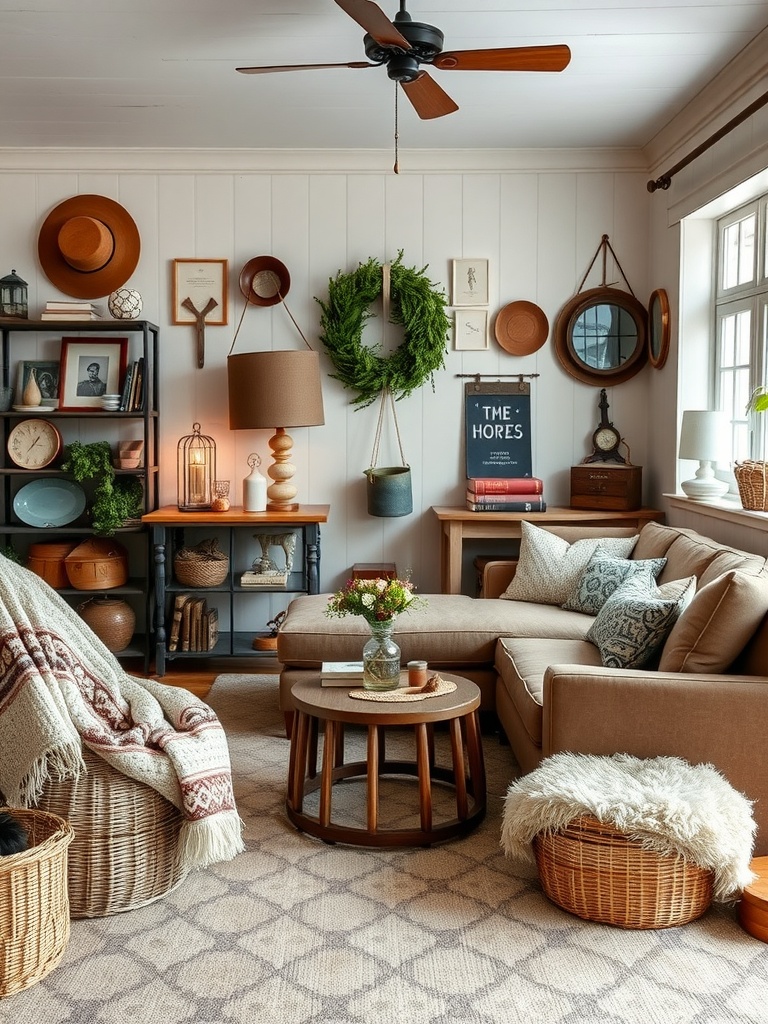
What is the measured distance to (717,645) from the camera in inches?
105

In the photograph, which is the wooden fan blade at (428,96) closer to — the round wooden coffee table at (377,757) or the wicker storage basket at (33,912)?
the round wooden coffee table at (377,757)

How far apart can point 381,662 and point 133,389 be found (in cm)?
245

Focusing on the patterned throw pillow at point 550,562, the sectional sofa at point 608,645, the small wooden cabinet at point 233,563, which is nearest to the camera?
the sectional sofa at point 608,645

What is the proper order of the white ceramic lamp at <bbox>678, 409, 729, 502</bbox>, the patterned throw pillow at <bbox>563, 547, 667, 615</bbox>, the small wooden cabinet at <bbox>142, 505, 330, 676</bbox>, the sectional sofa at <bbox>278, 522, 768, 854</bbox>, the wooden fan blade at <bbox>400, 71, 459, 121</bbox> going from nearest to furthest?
1. the sectional sofa at <bbox>278, 522, 768, 854</bbox>
2. the wooden fan blade at <bbox>400, 71, 459, 121</bbox>
3. the patterned throw pillow at <bbox>563, 547, 667, 615</bbox>
4. the white ceramic lamp at <bbox>678, 409, 729, 502</bbox>
5. the small wooden cabinet at <bbox>142, 505, 330, 676</bbox>

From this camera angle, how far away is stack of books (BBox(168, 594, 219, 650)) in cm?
469

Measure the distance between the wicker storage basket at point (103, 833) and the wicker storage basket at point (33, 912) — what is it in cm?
18

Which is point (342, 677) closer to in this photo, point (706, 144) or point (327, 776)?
point (327, 776)

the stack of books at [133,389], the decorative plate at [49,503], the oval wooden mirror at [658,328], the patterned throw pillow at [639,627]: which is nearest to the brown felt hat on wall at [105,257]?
the stack of books at [133,389]

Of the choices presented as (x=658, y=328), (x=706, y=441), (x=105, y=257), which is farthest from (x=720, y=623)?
(x=105, y=257)

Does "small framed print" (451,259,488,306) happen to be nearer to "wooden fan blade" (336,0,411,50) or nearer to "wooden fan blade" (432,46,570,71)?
"wooden fan blade" (432,46,570,71)

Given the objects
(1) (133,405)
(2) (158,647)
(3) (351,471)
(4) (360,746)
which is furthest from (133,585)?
(4) (360,746)

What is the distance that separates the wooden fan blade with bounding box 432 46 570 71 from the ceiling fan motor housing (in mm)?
44

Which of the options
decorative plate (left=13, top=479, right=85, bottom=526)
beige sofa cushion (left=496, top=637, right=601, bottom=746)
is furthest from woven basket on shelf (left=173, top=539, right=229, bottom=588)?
beige sofa cushion (left=496, top=637, right=601, bottom=746)

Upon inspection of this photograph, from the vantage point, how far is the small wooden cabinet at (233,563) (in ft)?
15.0
